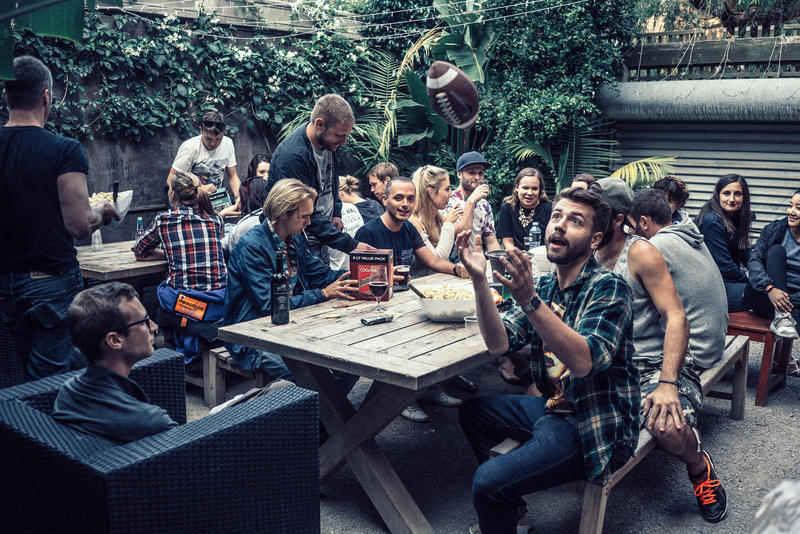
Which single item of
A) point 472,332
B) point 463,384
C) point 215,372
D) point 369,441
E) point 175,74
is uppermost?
point 175,74

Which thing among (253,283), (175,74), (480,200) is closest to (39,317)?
(253,283)

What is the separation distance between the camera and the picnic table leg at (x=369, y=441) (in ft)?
10.2

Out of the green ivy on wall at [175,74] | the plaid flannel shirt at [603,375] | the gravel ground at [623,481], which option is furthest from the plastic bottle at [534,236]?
the green ivy on wall at [175,74]

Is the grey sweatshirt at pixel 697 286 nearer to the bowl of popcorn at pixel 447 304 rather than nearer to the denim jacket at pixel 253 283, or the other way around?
the bowl of popcorn at pixel 447 304

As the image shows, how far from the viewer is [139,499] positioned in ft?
6.48

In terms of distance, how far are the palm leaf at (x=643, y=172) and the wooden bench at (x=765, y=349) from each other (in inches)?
158

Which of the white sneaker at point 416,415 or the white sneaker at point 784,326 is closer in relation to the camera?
the white sneaker at point 416,415

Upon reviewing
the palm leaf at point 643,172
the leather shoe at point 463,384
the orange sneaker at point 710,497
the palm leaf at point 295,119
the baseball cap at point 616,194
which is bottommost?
the leather shoe at point 463,384

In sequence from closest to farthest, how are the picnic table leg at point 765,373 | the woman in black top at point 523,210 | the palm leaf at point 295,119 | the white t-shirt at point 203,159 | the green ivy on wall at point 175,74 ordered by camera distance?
the picnic table leg at point 765,373
the woman in black top at point 523,210
the white t-shirt at point 203,159
the green ivy on wall at point 175,74
the palm leaf at point 295,119

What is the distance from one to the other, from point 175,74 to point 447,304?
19.3 ft

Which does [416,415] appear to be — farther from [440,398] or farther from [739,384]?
[739,384]

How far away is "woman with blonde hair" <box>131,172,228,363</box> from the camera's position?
15.3 feet

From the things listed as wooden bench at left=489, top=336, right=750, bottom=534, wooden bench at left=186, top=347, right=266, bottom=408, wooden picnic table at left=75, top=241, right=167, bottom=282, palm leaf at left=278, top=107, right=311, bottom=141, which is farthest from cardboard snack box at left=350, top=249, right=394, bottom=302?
palm leaf at left=278, top=107, right=311, bottom=141

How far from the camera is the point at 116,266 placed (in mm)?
4828
